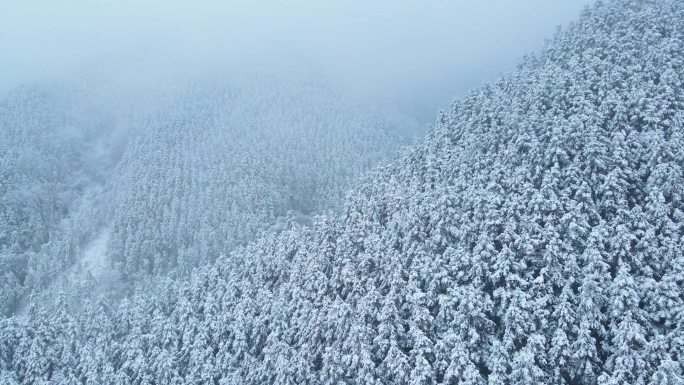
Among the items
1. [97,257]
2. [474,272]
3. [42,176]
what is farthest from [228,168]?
[474,272]

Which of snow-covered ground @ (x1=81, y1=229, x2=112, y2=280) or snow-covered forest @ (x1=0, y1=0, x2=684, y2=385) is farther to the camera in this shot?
snow-covered ground @ (x1=81, y1=229, x2=112, y2=280)

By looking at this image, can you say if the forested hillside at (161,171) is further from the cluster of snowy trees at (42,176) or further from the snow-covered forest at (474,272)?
the snow-covered forest at (474,272)

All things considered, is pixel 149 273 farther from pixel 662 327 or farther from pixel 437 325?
pixel 662 327

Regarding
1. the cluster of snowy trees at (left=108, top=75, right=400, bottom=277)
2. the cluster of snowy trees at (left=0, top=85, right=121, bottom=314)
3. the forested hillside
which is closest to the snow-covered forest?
the forested hillside

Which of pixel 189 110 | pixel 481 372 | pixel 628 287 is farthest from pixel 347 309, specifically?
pixel 189 110

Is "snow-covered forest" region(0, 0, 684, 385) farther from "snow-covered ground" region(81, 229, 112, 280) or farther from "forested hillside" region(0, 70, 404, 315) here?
"forested hillside" region(0, 70, 404, 315)

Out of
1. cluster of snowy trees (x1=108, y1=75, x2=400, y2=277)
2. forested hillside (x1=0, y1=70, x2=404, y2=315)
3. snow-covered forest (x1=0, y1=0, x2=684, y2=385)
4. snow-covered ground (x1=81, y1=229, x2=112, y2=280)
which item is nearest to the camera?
snow-covered forest (x1=0, y1=0, x2=684, y2=385)

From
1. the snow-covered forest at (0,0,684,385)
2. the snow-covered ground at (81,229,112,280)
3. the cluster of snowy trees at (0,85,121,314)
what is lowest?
the snow-covered ground at (81,229,112,280)

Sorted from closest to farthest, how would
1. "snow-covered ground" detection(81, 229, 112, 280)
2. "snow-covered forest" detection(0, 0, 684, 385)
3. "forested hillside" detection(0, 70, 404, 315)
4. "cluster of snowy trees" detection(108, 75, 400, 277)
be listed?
"snow-covered forest" detection(0, 0, 684, 385)
"forested hillside" detection(0, 70, 404, 315)
"cluster of snowy trees" detection(108, 75, 400, 277)
"snow-covered ground" detection(81, 229, 112, 280)

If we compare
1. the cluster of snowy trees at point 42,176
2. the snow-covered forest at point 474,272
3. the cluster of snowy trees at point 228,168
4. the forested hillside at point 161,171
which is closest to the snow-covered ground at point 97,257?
the forested hillside at point 161,171
